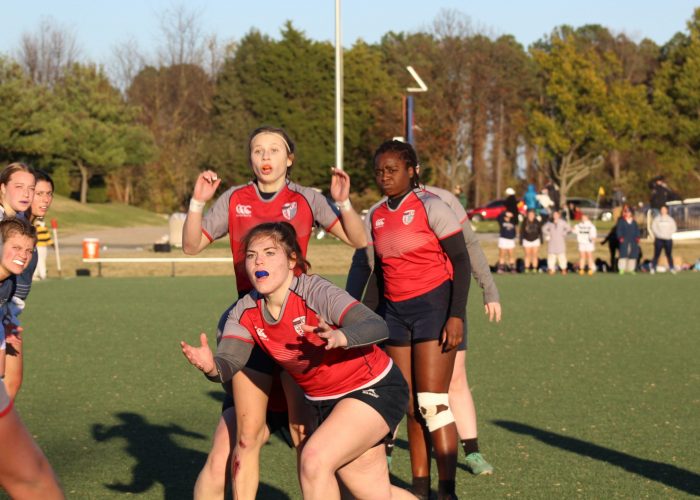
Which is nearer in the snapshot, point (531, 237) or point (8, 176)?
point (8, 176)

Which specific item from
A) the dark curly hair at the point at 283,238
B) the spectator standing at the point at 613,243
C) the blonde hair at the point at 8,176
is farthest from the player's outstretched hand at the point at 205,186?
the spectator standing at the point at 613,243

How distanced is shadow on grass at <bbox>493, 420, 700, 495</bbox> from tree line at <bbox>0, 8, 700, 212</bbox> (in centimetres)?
5128

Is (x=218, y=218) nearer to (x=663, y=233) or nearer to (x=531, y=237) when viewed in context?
(x=531, y=237)

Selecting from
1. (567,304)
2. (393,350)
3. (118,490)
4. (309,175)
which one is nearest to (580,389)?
(393,350)

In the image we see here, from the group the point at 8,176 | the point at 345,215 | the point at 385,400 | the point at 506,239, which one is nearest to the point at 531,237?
the point at 506,239

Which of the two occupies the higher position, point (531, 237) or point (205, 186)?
point (205, 186)

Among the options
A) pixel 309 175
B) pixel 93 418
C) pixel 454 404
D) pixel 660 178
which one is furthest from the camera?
pixel 309 175

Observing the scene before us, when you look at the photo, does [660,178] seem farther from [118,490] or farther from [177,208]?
[177,208]

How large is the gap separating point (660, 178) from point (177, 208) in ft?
150

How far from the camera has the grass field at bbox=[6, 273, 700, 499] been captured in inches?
281

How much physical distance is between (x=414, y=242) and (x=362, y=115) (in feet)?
218

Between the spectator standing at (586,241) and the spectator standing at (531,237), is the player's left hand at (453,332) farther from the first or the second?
the spectator standing at (586,241)

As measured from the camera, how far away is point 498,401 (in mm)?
10016

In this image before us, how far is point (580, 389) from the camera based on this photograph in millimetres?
10562
